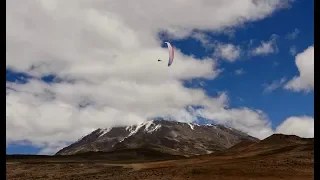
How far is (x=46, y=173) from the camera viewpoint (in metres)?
51.0

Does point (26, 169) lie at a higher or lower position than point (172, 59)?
lower

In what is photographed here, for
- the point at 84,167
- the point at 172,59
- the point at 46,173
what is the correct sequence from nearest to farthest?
1. the point at 172,59
2. the point at 46,173
3. the point at 84,167

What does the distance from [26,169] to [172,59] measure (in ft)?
104

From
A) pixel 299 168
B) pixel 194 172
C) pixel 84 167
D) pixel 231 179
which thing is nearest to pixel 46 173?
pixel 84 167

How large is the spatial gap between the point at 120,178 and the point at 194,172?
7.04 metres

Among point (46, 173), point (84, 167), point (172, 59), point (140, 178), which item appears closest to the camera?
point (172, 59)

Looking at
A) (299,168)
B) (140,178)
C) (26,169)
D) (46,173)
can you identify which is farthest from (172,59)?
(26,169)
